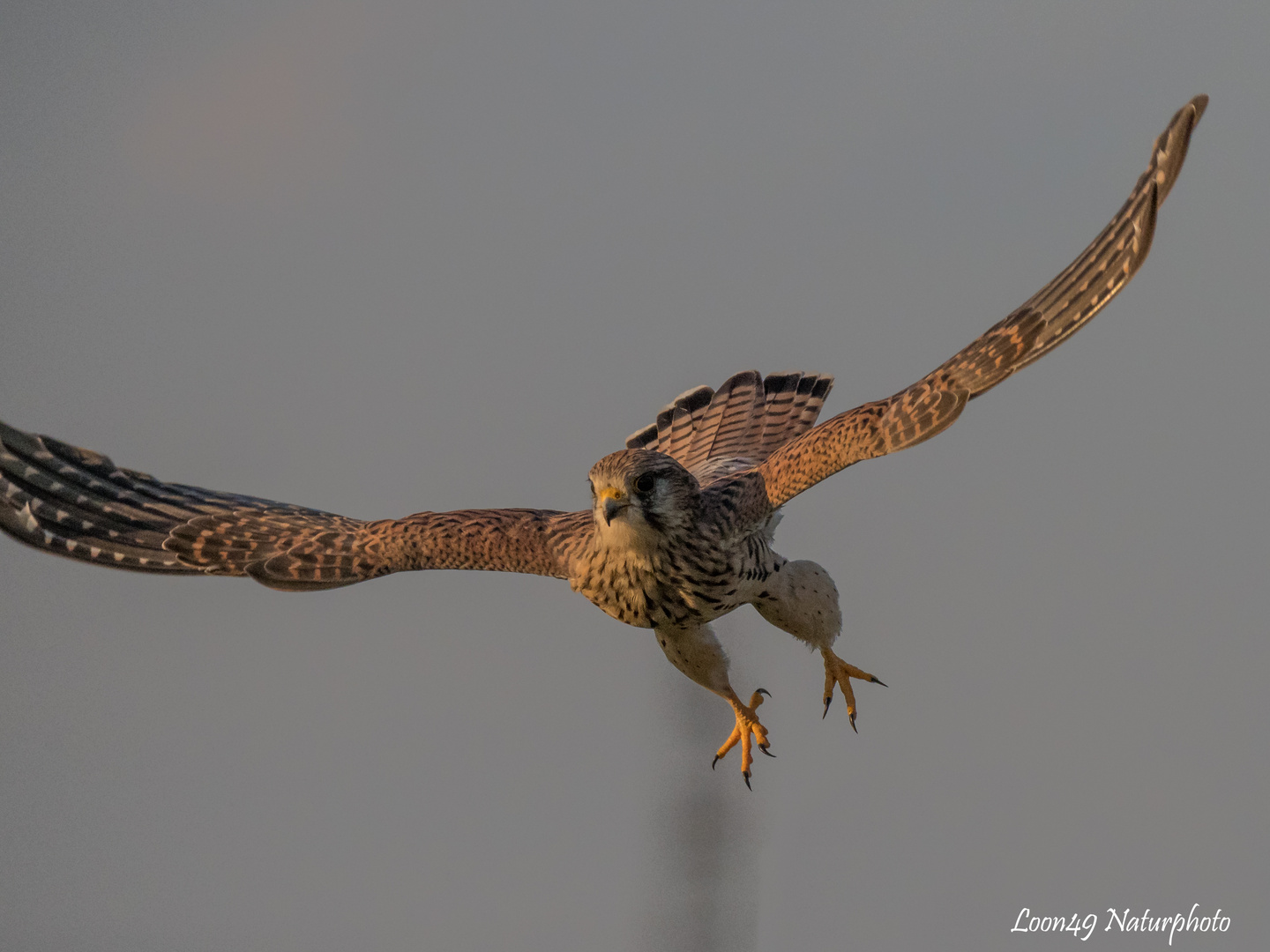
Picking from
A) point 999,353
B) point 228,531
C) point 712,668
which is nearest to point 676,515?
point 712,668

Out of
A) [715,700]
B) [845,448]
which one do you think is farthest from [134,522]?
[715,700]

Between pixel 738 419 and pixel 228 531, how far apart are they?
3.95 m

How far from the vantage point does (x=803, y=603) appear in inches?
347

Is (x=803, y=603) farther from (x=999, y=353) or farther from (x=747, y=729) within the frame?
(x=999, y=353)

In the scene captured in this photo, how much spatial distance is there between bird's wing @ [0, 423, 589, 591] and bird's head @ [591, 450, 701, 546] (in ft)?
3.02

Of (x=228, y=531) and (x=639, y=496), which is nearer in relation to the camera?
(x=639, y=496)

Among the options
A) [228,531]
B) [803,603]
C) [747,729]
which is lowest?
[747,729]

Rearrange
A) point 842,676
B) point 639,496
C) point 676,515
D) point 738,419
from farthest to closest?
point 738,419 → point 842,676 → point 676,515 → point 639,496

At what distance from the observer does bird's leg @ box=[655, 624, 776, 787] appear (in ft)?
27.5

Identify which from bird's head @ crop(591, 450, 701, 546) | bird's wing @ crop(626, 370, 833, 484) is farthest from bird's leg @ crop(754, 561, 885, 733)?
bird's wing @ crop(626, 370, 833, 484)

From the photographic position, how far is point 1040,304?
24.7 ft

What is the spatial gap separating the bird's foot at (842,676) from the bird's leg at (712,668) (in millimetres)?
571

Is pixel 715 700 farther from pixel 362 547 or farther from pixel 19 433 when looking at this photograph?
pixel 19 433

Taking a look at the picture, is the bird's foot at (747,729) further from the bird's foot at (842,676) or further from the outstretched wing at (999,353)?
the outstretched wing at (999,353)
